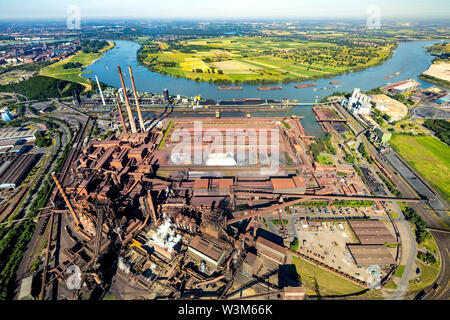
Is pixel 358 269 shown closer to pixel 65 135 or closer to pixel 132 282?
pixel 132 282

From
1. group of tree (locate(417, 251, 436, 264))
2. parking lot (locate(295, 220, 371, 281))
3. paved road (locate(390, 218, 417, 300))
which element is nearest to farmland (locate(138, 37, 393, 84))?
parking lot (locate(295, 220, 371, 281))

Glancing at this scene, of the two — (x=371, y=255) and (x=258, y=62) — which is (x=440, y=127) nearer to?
(x=371, y=255)

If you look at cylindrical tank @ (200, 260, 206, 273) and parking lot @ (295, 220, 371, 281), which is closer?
cylindrical tank @ (200, 260, 206, 273)

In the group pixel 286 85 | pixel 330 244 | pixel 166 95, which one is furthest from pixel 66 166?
pixel 286 85

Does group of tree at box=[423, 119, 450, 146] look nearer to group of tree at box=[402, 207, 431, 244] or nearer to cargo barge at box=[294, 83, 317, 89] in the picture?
group of tree at box=[402, 207, 431, 244]

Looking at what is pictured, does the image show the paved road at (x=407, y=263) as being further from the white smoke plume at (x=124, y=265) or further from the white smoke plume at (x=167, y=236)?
the white smoke plume at (x=124, y=265)

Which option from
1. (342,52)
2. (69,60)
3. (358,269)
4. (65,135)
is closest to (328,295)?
(358,269)

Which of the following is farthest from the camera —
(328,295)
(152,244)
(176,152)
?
(176,152)

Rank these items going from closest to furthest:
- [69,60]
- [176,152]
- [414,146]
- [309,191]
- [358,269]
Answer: [358,269]
[309,191]
[176,152]
[414,146]
[69,60]
